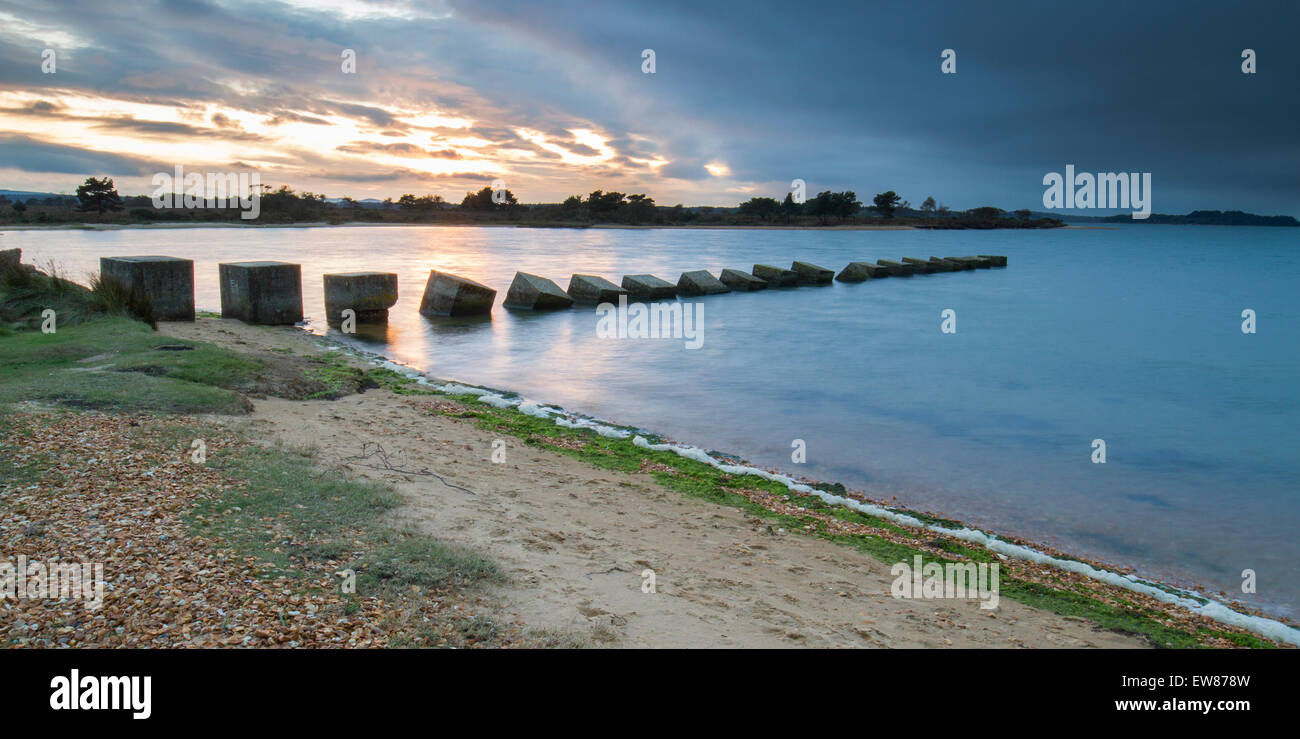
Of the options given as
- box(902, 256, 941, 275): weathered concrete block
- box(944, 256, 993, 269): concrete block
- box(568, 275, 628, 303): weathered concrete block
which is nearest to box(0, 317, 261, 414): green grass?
box(568, 275, 628, 303): weathered concrete block

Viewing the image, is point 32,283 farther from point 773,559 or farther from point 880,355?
point 880,355

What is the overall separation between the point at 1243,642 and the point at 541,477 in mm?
5766

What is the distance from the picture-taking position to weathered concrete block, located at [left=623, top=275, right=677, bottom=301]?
27484mm

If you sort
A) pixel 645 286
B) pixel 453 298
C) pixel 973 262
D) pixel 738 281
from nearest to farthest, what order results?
pixel 453 298
pixel 645 286
pixel 738 281
pixel 973 262

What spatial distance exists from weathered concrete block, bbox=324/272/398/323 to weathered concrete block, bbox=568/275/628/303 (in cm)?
744

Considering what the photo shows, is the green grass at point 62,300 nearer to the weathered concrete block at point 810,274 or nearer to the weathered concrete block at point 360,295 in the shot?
the weathered concrete block at point 360,295

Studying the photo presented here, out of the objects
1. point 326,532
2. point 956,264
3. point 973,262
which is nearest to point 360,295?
point 326,532

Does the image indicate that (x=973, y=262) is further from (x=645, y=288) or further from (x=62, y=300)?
(x=62, y=300)

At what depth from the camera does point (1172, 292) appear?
36281 millimetres

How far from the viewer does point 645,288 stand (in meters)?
27.5

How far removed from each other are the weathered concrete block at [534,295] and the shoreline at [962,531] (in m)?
11.7

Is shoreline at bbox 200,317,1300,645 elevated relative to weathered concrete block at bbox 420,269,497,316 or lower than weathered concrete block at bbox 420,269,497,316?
lower

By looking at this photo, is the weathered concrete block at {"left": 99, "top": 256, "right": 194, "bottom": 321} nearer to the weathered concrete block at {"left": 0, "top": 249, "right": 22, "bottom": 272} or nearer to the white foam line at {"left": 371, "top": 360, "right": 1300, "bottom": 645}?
the weathered concrete block at {"left": 0, "top": 249, "right": 22, "bottom": 272}

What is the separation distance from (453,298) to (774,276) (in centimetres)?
1813
